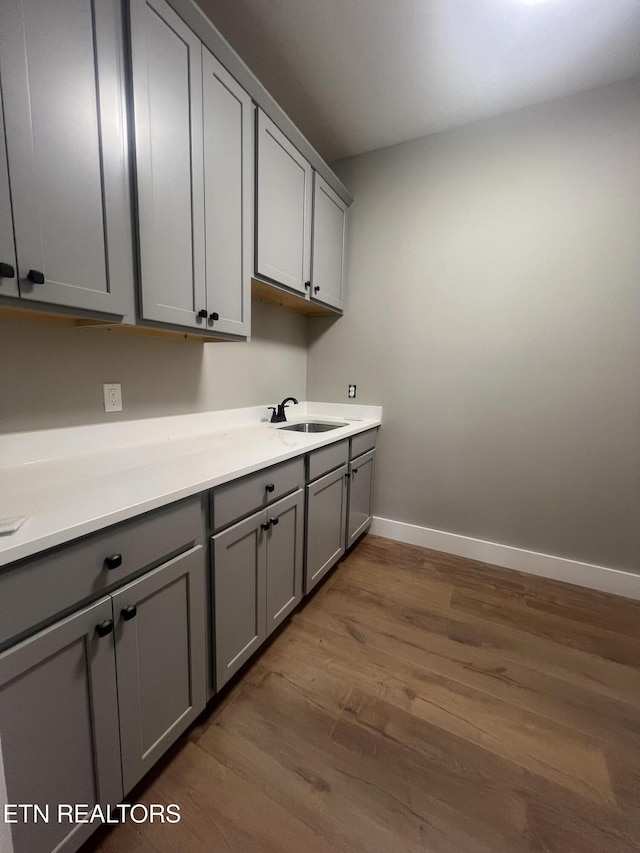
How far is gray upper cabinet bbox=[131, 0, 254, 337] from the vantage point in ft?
3.74

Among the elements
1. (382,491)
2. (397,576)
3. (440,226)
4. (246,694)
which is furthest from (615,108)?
(246,694)

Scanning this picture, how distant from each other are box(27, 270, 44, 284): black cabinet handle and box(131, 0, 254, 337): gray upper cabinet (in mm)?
305

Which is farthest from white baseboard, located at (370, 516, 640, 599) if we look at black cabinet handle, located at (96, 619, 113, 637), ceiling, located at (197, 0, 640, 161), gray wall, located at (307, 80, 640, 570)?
ceiling, located at (197, 0, 640, 161)

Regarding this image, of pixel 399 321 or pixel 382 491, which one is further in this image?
pixel 382 491

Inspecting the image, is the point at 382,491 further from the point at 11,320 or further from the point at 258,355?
the point at 11,320

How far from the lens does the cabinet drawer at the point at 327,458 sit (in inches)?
67.1

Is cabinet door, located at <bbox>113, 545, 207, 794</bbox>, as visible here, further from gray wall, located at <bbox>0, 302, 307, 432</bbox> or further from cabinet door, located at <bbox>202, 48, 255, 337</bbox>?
cabinet door, located at <bbox>202, 48, 255, 337</bbox>

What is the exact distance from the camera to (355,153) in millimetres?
2473

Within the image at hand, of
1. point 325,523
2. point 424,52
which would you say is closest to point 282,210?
point 424,52

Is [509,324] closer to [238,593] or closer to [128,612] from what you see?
[238,593]

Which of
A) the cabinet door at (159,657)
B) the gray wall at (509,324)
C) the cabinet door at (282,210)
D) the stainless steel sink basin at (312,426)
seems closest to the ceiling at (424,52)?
the gray wall at (509,324)

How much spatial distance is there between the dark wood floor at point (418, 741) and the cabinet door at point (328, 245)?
1.95m

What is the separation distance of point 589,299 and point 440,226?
100 cm

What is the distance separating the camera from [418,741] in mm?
1198
